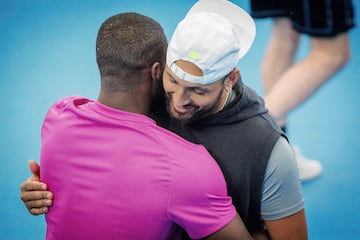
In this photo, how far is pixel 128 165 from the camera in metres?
1.09

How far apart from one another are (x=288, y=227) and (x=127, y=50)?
1.86 ft

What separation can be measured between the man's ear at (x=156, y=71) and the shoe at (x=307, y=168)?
1.24m

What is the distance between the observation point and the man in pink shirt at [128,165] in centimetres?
109

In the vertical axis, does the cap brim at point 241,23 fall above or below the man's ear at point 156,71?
above

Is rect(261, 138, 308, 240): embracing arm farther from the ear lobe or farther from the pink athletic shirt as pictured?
the ear lobe

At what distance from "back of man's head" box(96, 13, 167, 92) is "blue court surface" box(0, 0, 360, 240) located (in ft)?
3.93

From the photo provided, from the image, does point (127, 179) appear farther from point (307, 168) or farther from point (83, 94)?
point (83, 94)

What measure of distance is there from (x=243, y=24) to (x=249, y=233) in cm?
51

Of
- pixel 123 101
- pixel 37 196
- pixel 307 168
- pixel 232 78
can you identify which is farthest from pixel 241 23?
pixel 307 168

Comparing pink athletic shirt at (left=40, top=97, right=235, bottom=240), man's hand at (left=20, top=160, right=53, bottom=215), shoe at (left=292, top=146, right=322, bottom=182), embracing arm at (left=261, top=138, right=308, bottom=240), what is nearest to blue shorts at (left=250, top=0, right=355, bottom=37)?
shoe at (left=292, top=146, right=322, bottom=182)

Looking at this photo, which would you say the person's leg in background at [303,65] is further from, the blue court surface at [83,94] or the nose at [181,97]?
the nose at [181,97]

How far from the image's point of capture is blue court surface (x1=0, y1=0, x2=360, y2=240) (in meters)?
2.19

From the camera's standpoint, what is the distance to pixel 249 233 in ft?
4.14

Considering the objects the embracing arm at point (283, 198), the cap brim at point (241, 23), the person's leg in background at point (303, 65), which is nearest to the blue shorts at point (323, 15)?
the person's leg in background at point (303, 65)
